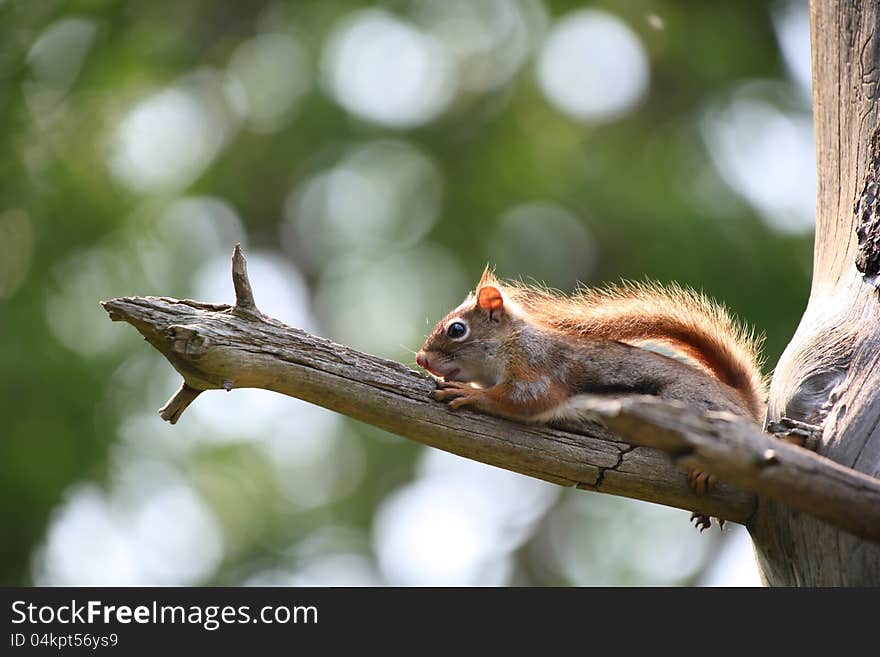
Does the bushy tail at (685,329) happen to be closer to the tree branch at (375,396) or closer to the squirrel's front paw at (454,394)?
the tree branch at (375,396)

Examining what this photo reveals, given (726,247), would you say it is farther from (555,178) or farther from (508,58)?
(508,58)

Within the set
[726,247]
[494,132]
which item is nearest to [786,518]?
[726,247]

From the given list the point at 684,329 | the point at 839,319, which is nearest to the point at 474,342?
the point at 684,329

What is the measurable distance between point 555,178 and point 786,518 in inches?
199

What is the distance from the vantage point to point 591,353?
4.15 metres

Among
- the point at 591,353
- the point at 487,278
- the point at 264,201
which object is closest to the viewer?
the point at 591,353

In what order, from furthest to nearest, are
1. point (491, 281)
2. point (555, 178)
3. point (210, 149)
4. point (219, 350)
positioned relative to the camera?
1. point (210, 149)
2. point (555, 178)
3. point (491, 281)
4. point (219, 350)

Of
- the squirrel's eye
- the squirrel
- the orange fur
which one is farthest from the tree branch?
the squirrel's eye

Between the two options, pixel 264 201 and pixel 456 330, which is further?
pixel 264 201

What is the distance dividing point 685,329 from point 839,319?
818 millimetres

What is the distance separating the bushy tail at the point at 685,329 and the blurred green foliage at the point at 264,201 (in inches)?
96.8

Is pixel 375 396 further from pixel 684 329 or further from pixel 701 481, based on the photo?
pixel 684 329

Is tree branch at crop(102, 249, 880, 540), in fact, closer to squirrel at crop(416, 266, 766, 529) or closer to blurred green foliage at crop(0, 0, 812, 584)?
squirrel at crop(416, 266, 766, 529)

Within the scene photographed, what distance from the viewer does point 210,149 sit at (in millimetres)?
8422
